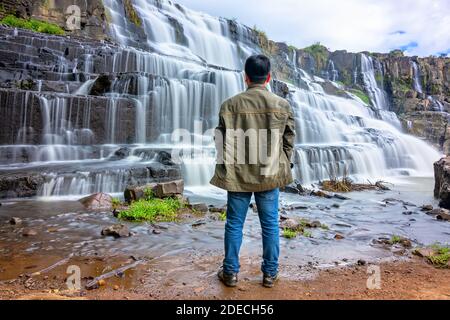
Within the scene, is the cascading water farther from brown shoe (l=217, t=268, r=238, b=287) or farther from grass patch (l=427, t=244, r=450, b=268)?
grass patch (l=427, t=244, r=450, b=268)

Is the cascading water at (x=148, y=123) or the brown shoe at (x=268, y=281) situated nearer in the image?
the brown shoe at (x=268, y=281)

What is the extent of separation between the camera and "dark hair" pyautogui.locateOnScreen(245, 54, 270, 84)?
10.3 ft

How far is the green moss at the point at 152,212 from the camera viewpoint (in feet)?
19.2

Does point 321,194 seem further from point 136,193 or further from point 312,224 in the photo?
point 136,193

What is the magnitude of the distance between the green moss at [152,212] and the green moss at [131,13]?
19842 mm

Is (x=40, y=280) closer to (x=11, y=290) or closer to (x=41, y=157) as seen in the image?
(x=11, y=290)

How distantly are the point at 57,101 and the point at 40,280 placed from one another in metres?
8.53

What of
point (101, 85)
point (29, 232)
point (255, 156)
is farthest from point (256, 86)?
point (101, 85)

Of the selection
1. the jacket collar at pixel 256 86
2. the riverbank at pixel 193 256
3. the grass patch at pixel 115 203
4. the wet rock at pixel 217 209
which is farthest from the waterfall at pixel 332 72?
the jacket collar at pixel 256 86

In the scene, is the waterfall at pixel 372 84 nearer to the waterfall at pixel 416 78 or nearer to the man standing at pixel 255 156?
the waterfall at pixel 416 78

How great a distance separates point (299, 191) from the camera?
33.3ft

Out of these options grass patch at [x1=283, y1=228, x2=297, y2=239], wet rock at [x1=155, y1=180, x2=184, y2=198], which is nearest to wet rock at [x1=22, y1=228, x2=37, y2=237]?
wet rock at [x1=155, y1=180, x2=184, y2=198]

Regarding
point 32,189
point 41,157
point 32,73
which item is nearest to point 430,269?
point 32,189

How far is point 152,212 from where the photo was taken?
19.8 ft
